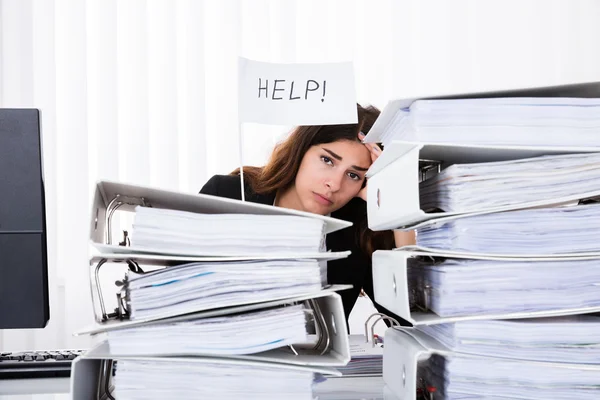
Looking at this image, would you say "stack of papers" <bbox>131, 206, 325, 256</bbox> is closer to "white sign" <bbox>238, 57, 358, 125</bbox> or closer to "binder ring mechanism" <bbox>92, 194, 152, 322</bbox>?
"binder ring mechanism" <bbox>92, 194, 152, 322</bbox>

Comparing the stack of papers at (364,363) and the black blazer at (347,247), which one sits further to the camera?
the black blazer at (347,247)

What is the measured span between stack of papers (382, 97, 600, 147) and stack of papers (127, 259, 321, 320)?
0.21 meters

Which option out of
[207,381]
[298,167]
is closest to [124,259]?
[207,381]

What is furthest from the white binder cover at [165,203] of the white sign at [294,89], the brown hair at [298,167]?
the brown hair at [298,167]

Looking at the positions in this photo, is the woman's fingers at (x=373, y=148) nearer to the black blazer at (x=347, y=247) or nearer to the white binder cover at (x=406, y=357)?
the black blazer at (x=347, y=247)

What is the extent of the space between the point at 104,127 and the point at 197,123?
0.38 metres

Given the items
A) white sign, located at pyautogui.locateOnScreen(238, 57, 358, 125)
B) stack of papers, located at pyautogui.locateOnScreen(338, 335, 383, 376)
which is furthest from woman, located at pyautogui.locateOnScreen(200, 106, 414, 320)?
white sign, located at pyautogui.locateOnScreen(238, 57, 358, 125)

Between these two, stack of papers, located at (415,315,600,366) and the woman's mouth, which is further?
Answer: the woman's mouth

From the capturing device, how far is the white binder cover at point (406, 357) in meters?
0.67

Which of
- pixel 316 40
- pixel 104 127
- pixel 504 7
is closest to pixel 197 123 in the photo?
pixel 104 127

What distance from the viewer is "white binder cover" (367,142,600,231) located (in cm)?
66

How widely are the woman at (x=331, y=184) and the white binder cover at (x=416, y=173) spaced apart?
108cm

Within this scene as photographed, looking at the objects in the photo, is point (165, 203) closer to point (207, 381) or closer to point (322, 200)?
point (207, 381)

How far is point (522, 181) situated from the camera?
0.67 m
